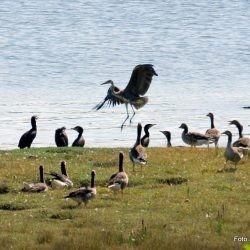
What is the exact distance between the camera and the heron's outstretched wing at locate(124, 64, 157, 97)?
25.4 m

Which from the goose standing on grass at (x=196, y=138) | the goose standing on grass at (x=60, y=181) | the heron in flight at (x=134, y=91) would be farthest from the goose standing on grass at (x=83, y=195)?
the heron in flight at (x=134, y=91)

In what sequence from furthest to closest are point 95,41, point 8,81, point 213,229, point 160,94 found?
point 95,41
point 8,81
point 160,94
point 213,229

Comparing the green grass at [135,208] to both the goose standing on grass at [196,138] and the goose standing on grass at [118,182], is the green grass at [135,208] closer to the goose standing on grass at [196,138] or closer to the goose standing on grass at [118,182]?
the goose standing on grass at [118,182]

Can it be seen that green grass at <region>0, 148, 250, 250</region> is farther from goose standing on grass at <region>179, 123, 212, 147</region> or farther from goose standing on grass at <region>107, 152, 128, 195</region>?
goose standing on grass at <region>179, 123, 212, 147</region>

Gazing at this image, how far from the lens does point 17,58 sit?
47969 millimetres

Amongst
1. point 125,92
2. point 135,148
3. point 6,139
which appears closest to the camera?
point 135,148

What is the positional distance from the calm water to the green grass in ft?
24.1

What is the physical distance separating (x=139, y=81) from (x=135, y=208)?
29.5 ft

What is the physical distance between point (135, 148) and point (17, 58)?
2797 cm

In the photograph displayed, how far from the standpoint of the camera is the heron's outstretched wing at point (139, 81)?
2536 centimetres

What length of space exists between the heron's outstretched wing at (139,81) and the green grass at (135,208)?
140 inches

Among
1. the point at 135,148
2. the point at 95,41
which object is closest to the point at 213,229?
the point at 135,148

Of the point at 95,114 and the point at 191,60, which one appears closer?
the point at 95,114

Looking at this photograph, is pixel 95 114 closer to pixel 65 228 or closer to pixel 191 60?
pixel 191 60
